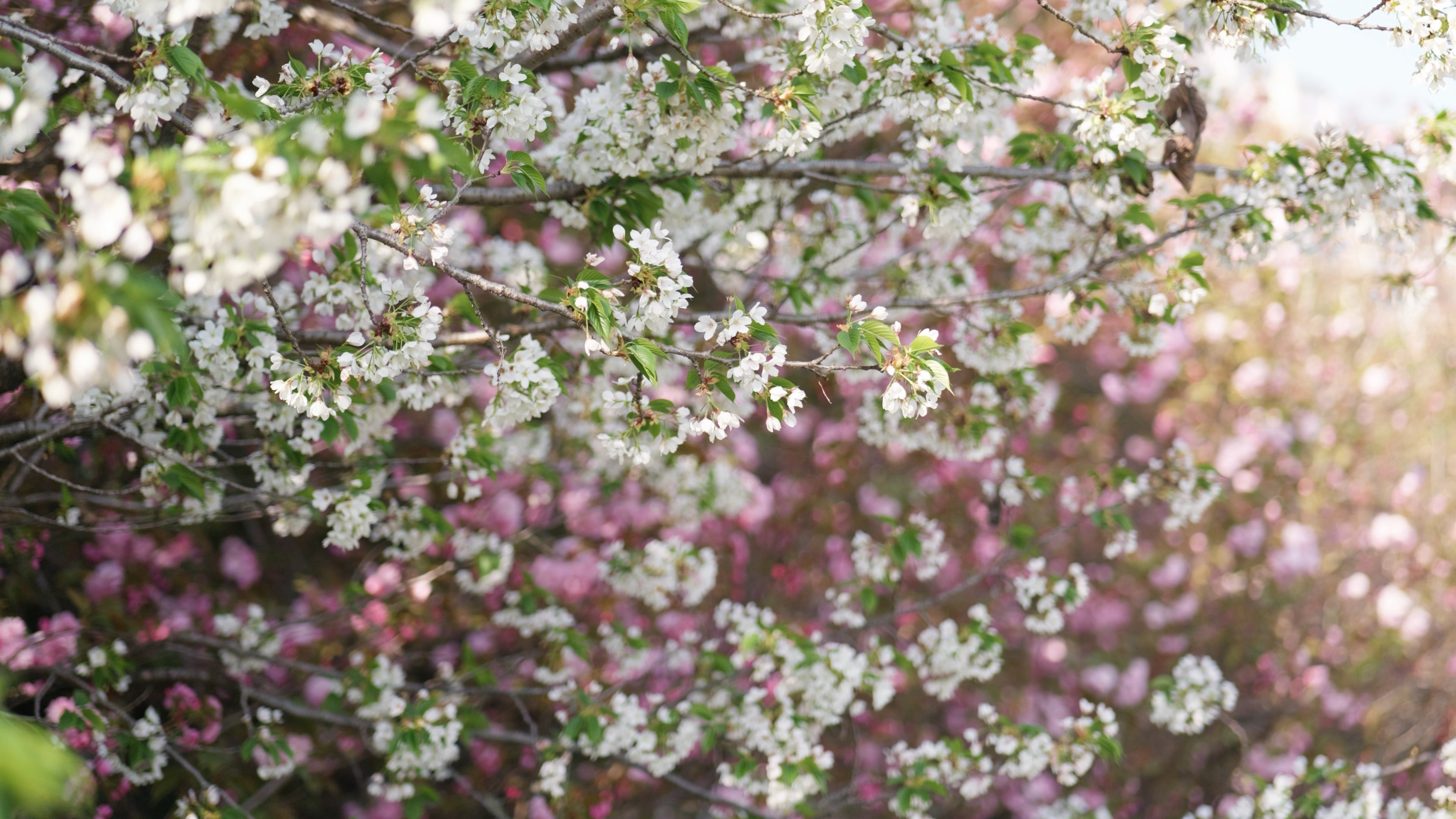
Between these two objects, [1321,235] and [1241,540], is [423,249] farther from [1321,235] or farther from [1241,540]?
[1241,540]

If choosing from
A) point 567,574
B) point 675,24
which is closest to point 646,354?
point 675,24

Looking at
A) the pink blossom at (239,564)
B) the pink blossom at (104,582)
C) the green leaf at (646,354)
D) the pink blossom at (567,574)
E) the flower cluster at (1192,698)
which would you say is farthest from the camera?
the pink blossom at (567,574)

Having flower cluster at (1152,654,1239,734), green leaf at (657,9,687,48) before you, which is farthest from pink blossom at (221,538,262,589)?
flower cluster at (1152,654,1239,734)

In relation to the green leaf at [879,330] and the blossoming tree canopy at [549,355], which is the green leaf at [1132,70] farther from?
the green leaf at [879,330]

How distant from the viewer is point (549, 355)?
2.25 metres

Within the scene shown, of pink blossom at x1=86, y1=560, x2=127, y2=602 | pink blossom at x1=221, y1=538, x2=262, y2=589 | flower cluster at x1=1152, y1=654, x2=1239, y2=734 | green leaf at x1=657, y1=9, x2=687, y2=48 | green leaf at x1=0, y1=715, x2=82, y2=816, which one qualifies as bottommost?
pink blossom at x1=86, y1=560, x2=127, y2=602

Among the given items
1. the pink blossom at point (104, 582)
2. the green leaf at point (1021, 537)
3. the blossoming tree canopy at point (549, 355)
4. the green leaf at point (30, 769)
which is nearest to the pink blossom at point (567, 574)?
the blossoming tree canopy at point (549, 355)

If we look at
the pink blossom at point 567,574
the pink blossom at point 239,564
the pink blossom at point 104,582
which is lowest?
the pink blossom at point 104,582

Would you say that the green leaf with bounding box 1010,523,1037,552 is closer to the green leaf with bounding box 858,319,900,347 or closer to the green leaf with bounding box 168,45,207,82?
the green leaf with bounding box 858,319,900,347

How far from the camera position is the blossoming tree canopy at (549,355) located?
4.89 ft

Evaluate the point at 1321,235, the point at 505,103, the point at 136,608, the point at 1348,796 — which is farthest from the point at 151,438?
the point at 1348,796

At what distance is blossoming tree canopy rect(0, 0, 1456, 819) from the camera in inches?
58.6

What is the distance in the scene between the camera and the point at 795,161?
232 centimetres

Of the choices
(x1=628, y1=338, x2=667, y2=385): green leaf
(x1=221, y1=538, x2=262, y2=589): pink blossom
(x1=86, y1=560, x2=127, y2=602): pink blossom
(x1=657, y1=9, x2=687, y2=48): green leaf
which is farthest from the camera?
(x1=221, y1=538, x2=262, y2=589): pink blossom
